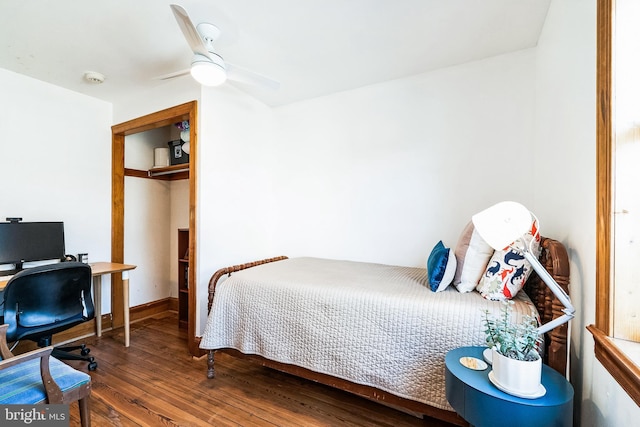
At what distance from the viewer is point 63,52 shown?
2182 millimetres

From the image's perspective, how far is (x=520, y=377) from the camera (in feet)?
3.27

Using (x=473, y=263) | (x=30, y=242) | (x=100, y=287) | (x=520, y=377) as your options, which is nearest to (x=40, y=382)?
(x=30, y=242)

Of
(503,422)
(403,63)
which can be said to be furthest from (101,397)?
(403,63)

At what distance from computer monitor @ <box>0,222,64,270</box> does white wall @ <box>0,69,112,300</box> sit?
0.68 feet

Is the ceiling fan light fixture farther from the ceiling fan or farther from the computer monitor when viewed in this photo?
the computer monitor

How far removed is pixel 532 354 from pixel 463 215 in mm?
1539

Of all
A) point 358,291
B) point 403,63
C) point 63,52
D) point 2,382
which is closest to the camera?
point 2,382

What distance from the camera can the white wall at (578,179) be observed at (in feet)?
3.47

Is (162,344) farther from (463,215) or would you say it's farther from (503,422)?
(463,215)

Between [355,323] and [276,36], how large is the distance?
79.0 inches

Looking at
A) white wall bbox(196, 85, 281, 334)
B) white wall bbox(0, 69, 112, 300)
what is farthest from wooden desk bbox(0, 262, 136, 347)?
white wall bbox(196, 85, 281, 334)

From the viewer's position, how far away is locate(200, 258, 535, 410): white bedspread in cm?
144

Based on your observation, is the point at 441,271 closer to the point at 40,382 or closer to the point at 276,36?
the point at 276,36

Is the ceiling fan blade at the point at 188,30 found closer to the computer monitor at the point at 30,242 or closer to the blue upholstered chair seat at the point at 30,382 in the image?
the blue upholstered chair seat at the point at 30,382
